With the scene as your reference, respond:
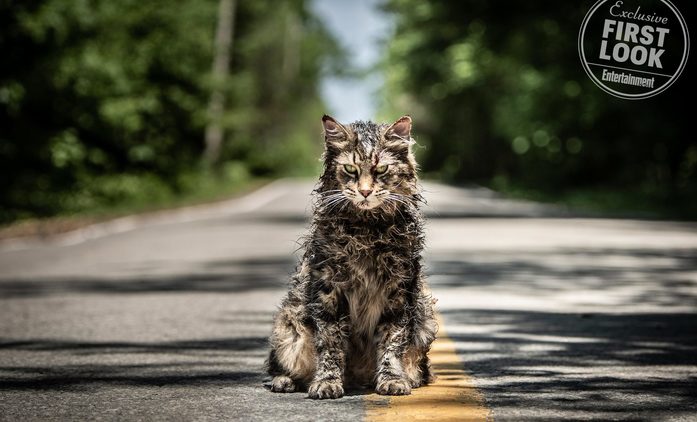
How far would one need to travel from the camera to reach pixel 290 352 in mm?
5148

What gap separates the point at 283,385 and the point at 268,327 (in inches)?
109

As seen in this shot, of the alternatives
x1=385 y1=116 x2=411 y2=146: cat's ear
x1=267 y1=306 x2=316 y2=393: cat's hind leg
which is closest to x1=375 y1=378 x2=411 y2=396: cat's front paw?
x1=267 y1=306 x2=316 y2=393: cat's hind leg

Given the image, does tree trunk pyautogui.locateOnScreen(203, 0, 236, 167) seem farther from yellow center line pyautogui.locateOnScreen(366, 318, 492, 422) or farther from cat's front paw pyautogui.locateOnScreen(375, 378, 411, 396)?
cat's front paw pyautogui.locateOnScreen(375, 378, 411, 396)

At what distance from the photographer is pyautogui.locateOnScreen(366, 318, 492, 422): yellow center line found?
471 cm

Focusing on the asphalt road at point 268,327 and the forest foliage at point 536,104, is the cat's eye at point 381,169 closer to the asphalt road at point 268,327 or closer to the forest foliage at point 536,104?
the asphalt road at point 268,327

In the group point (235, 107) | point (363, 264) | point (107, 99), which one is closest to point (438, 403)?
point (363, 264)

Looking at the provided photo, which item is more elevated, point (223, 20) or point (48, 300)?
point (223, 20)

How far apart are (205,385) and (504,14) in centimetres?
2032

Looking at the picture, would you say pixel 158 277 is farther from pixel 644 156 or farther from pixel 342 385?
pixel 644 156

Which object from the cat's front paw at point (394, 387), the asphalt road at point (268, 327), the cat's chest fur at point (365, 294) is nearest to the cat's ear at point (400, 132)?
the asphalt road at point (268, 327)

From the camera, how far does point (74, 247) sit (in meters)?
17.3

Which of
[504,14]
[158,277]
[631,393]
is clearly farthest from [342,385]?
[504,14]

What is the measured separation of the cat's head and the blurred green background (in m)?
17.9

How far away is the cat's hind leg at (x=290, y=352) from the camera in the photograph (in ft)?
16.7
